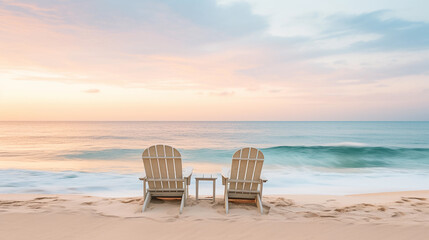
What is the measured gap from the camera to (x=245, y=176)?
471 cm

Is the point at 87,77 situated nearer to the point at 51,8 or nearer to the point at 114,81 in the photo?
the point at 114,81

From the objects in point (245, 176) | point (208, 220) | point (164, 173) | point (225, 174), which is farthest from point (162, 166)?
point (245, 176)

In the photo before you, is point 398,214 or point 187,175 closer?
point 398,214

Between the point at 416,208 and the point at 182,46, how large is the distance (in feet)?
35.0

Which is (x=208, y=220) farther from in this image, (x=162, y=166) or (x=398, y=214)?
(x=398, y=214)

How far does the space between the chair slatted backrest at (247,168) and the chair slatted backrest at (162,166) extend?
3.00 feet

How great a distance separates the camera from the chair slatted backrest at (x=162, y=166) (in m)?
4.67

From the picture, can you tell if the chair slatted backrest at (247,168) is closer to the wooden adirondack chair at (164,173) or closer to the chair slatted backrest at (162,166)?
the wooden adirondack chair at (164,173)

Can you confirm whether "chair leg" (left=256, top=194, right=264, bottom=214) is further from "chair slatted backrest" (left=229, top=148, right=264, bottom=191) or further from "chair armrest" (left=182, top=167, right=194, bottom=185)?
"chair armrest" (left=182, top=167, right=194, bottom=185)

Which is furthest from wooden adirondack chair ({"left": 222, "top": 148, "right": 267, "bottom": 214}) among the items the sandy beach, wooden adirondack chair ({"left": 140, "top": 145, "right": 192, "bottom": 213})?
wooden adirondack chair ({"left": 140, "top": 145, "right": 192, "bottom": 213})

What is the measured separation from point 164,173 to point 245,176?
135cm

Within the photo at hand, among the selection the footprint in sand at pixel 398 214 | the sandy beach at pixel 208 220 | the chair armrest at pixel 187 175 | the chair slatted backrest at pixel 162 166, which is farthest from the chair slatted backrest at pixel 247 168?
the footprint in sand at pixel 398 214

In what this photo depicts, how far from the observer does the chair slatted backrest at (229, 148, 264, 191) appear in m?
4.63

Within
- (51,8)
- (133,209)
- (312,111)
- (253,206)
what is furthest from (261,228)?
(312,111)
